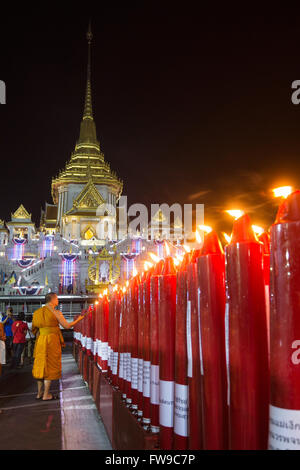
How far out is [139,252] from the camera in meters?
36.1

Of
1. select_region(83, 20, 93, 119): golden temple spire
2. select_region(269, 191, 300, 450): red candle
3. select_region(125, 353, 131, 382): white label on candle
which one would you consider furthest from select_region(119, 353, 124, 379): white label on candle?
select_region(83, 20, 93, 119): golden temple spire

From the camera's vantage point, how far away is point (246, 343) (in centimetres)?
154

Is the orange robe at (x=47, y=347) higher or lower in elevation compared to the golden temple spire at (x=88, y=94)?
lower

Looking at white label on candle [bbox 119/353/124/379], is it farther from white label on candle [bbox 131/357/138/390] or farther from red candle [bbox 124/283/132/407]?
white label on candle [bbox 131/357/138/390]

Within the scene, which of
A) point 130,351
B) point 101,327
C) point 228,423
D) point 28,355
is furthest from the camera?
point 28,355

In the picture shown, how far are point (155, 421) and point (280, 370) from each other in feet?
4.31

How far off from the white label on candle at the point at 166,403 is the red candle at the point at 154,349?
0.22 meters

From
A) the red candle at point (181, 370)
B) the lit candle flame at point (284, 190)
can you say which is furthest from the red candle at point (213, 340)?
the lit candle flame at point (284, 190)

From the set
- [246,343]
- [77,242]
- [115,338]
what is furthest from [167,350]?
[77,242]

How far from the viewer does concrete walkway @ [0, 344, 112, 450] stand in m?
3.90

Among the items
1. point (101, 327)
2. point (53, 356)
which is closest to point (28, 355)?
point (53, 356)

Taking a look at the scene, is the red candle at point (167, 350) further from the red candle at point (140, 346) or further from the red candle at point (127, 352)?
the red candle at point (127, 352)

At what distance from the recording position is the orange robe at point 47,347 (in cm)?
618

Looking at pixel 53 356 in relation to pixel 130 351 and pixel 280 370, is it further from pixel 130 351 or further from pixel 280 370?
pixel 280 370
